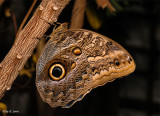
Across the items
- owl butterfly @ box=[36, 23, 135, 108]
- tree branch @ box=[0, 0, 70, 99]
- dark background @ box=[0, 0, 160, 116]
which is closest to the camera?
tree branch @ box=[0, 0, 70, 99]

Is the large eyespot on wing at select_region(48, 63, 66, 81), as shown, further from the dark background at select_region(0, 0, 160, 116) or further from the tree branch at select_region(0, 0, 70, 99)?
the dark background at select_region(0, 0, 160, 116)

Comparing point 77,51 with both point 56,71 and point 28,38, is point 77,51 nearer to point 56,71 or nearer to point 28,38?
point 56,71

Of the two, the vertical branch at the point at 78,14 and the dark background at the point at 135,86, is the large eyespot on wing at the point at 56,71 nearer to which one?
the vertical branch at the point at 78,14

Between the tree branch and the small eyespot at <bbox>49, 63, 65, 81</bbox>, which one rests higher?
the tree branch

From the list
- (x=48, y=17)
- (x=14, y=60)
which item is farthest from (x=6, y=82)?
(x=48, y=17)

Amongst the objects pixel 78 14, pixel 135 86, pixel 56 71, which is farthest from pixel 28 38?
pixel 135 86

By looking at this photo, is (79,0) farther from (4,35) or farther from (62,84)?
(4,35)

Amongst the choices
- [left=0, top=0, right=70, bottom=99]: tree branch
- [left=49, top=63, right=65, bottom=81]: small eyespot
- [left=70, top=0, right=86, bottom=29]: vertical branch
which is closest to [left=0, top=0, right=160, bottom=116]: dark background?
[left=70, top=0, right=86, bottom=29]: vertical branch

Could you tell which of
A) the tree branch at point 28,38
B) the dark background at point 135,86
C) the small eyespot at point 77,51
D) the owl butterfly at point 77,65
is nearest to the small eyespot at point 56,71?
the owl butterfly at point 77,65

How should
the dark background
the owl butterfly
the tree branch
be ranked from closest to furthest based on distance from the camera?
the tree branch → the owl butterfly → the dark background
